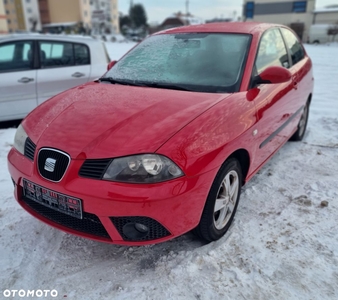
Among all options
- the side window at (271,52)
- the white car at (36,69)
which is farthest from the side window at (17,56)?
the side window at (271,52)

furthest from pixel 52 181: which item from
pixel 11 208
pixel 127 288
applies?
pixel 11 208

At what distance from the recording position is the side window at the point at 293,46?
12.6ft

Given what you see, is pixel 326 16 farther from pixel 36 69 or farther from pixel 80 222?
pixel 80 222

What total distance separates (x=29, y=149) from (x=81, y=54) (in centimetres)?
343

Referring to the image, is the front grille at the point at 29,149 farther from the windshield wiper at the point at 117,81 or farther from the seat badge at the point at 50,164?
the windshield wiper at the point at 117,81

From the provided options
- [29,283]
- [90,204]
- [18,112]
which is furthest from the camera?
[18,112]

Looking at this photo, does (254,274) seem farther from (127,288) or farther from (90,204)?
(90,204)

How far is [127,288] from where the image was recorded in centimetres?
201

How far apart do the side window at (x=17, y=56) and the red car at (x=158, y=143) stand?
2.30 metres

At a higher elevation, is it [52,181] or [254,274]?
[52,181]

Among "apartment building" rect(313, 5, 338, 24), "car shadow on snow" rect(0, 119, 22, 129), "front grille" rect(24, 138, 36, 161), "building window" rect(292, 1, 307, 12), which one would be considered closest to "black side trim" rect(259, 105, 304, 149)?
"front grille" rect(24, 138, 36, 161)

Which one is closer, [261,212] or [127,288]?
[127,288]

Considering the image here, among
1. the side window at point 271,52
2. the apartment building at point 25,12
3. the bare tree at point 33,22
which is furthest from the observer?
the apartment building at point 25,12

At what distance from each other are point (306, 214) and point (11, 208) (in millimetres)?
2565
